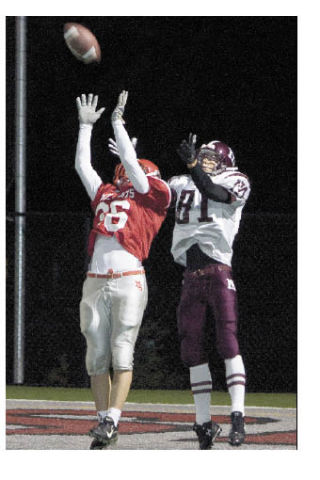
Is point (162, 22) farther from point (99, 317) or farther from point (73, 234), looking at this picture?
point (99, 317)

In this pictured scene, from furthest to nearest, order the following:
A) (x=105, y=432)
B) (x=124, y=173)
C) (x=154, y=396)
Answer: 1. (x=154, y=396)
2. (x=124, y=173)
3. (x=105, y=432)

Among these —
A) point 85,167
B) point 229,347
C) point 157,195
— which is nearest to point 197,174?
point 157,195

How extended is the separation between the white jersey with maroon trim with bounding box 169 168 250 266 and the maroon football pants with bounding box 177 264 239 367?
5.4 inches

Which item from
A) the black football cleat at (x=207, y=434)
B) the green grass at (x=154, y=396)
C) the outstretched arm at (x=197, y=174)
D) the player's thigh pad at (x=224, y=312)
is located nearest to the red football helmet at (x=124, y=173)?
the outstretched arm at (x=197, y=174)

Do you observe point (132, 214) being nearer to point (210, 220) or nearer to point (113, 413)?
point (210, 220)

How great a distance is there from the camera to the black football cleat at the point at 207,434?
624cm

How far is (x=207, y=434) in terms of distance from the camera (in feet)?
20.5

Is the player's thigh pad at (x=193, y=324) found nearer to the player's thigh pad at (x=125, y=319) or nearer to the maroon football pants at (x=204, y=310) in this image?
the maroon football pants at (x=204, y=310)

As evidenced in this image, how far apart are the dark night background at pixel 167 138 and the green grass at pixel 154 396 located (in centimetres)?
127

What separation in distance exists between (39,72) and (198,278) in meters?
9.40

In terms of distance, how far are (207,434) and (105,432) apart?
26.9 inches

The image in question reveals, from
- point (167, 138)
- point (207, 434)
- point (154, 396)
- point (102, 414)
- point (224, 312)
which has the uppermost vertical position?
point (167, 138)

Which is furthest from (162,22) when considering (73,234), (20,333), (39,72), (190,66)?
(20,333)

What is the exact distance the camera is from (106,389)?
6.27 meters
